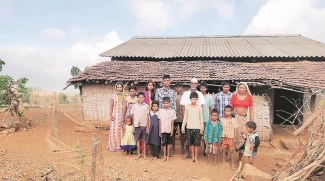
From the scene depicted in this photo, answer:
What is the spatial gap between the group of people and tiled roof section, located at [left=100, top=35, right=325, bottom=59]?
18.1 feet

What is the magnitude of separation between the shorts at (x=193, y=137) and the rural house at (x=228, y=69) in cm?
332

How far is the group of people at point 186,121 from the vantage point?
5.35 meters

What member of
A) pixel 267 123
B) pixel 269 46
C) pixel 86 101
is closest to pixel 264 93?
pixel 267 123

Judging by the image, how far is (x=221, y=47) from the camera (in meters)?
12.5

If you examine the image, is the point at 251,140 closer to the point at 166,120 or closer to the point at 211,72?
the point at 166,120

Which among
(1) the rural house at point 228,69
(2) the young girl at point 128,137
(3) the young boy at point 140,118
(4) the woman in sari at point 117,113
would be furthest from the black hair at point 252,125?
(1) the rural house at point 228,69

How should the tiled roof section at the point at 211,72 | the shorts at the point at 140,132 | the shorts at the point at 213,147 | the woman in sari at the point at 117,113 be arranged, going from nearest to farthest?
the shorts at the point at 213,147, the shorts at the point at 140,132, the woman in sari at the point at 117,113, the tiled roof section at the point at 211,72

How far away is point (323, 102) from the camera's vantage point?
355cm

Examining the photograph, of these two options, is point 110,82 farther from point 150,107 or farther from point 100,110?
point 150,107

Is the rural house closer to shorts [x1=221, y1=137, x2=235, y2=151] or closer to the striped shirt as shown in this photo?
the striped shirt

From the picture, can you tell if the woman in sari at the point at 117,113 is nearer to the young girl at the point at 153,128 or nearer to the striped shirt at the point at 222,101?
the young girl at the point at 153,128

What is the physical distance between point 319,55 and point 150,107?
8.18 metres

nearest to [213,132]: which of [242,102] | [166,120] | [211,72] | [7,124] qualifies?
[242,102]

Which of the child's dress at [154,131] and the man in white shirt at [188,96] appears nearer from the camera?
the man in white shirt at [188,96]
